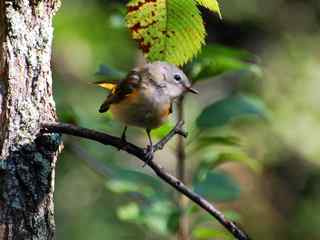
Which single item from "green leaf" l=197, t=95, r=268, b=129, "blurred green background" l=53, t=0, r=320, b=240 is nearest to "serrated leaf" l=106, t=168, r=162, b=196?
"green leaf" l=197, t=95, r=268, b=129

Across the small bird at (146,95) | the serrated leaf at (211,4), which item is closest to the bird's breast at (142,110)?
the small bird at (146,95)

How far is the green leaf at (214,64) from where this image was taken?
2963 mm

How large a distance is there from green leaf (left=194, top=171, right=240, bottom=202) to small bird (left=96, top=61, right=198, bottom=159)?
0.64 m

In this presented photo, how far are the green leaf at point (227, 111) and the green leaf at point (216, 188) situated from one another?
238 millimetres

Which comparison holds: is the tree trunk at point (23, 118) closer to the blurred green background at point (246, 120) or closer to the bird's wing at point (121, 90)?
the bird's wing at point (121, 90)

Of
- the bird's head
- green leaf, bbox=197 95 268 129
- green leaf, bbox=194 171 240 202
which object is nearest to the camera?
the bird's head

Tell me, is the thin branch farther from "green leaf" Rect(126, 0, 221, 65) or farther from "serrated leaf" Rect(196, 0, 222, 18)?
"serrated leaf" Rect(196, 0, 222, 18)

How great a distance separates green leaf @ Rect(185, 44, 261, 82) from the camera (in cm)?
296

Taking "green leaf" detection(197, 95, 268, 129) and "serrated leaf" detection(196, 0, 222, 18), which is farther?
"green leaf" detection(197, 95, 268, 129)

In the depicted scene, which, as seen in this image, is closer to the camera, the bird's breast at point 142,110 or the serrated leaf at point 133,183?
the bird's breast at point 142,110

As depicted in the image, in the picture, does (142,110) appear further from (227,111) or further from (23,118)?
(227,111)

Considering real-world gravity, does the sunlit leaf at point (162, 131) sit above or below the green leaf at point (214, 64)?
below

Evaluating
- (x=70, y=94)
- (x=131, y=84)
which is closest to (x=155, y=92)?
(x=131, y=84)

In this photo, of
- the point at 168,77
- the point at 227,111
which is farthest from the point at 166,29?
the point at 227,111
